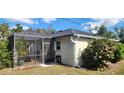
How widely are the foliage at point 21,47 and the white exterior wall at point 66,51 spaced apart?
2494 millimetres

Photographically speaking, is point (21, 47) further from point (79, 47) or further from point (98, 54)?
point (98, 54)

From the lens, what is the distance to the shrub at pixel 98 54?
40.9 feet

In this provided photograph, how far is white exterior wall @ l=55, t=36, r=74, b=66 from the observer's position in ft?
43.1

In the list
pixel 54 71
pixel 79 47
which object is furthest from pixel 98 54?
pixel 54 71

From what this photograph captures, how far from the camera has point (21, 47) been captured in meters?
13.4

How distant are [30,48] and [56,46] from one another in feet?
6.94

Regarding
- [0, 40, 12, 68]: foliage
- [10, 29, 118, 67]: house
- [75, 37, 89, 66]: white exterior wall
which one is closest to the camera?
[0, 40, 12, 68]: foliage

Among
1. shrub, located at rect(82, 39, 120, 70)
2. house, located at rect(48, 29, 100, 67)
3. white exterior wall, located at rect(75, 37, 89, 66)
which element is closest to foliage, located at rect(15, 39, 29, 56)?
house, located at rect(48, 29, 100, 67)

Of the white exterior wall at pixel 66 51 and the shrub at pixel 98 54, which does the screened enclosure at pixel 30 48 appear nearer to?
the white exterior wall at pixel 66 51

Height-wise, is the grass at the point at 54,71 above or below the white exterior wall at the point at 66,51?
below

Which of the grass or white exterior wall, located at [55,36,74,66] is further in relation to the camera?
white exterior wall, located at [55,36,74,66]

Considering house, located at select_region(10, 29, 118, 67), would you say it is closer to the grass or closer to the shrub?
the shrub

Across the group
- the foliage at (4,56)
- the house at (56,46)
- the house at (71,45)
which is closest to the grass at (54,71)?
the foliage at (4,56)
